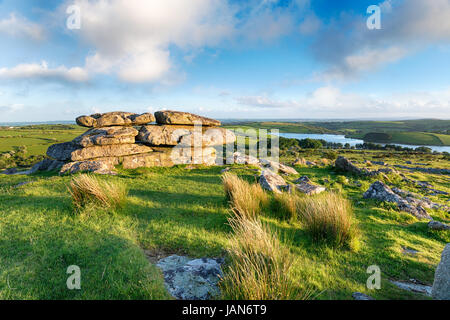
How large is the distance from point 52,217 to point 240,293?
7.10 metres

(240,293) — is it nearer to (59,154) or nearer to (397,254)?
(397,254)

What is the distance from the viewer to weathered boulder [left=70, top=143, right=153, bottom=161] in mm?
14945

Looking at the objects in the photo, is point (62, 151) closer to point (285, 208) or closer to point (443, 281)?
point (285, 208)

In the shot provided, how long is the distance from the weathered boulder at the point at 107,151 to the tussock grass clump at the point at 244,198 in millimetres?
10839

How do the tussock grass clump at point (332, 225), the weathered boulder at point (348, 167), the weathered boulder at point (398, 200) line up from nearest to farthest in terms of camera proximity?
the tussock grass clump at point (332, 225), the weathered boulder at point (398, 200), the weathered boulder at point (348, 167)

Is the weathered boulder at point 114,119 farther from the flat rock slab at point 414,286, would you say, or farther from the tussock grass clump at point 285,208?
the flat rock slab at point 414,286

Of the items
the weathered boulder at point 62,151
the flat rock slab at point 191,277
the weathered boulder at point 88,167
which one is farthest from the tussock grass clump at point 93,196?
the weathered boulder at point 62,151

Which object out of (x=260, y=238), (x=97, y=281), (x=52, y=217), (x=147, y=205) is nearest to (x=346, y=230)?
(x=260, y=238)

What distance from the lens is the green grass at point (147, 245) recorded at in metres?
3.66

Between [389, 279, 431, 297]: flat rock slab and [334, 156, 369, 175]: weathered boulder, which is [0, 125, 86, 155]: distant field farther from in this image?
[389, 279, 431, 297]: flat rock slab

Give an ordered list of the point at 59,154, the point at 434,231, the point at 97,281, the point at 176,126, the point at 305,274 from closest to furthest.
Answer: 1. the point at 97,281
2. the point at 305,274
3. the point at 434,231
4. the point at 59,154
5. the point at 176,126

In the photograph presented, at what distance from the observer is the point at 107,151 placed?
50.9ft

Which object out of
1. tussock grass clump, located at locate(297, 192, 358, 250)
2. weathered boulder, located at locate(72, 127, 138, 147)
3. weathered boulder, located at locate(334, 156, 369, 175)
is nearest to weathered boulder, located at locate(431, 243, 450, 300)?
tussock grass clump, located at locate(297, 192, 358, 250)

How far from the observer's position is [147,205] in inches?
325
